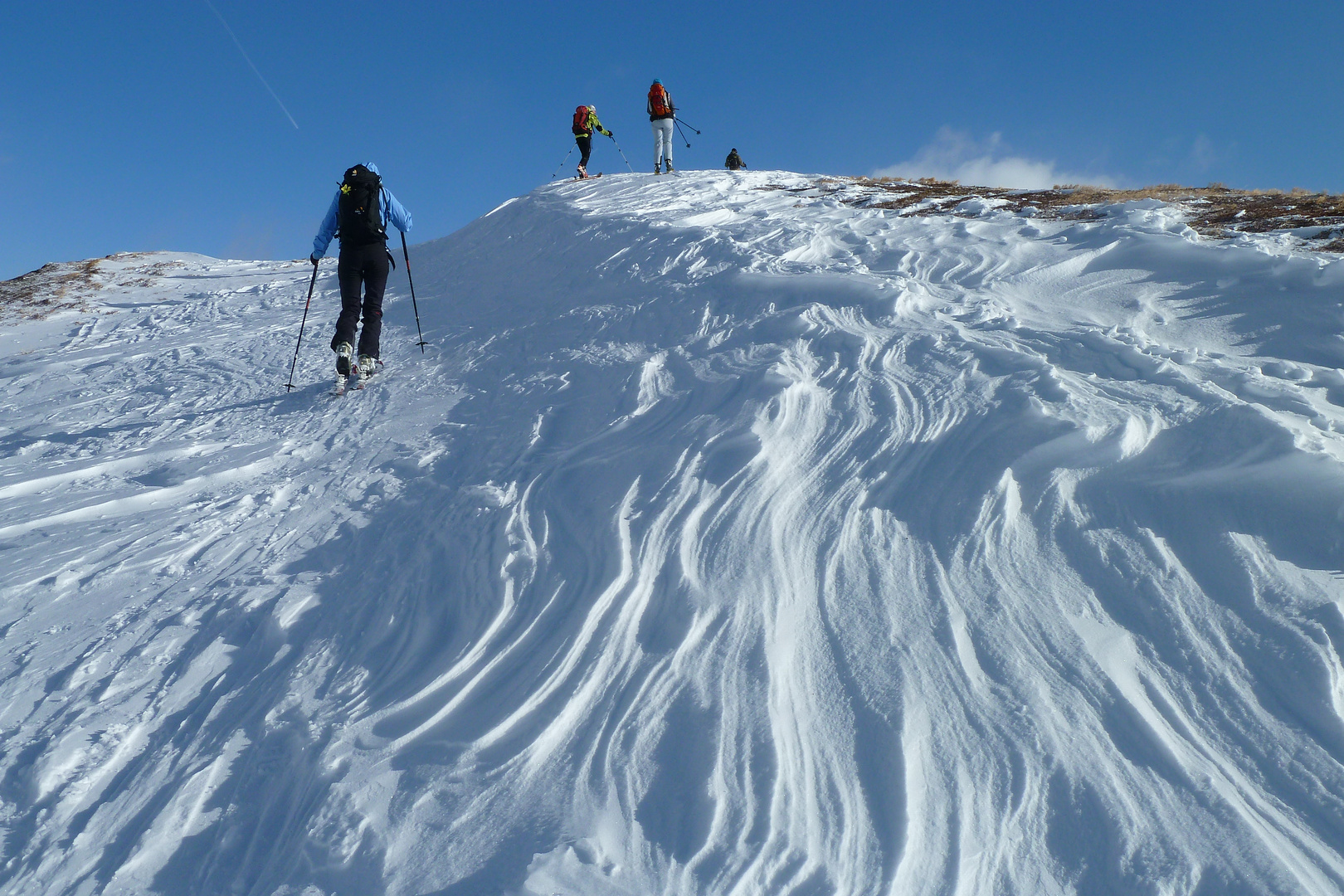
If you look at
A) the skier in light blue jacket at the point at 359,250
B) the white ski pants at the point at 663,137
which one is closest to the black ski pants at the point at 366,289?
the skier in light blue jacket at the point at 359,250

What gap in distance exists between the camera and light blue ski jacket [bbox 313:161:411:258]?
6527 millimetres

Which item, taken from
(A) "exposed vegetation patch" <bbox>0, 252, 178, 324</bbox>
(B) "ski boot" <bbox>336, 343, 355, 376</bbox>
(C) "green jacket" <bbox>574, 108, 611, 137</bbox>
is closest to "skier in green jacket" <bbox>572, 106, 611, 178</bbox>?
(C) "green jacket" <bbox>574, 108, 611, 137</bbox>

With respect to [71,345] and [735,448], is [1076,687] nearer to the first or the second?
[735,448]

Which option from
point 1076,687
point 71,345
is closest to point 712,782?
point 1076,687

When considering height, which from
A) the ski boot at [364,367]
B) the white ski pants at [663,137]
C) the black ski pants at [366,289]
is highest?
the white ski pants at [663,137]

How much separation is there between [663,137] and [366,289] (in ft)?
32.6

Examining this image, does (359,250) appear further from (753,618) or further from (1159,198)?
(1159,198)

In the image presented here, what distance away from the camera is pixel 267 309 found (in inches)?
423

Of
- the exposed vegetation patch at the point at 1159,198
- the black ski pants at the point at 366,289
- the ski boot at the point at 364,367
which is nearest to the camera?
the exposed vegetation patch at the point at 1159,198

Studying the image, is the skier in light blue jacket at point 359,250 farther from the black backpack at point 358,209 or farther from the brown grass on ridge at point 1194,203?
the brown grass on ridge at point 1194,203

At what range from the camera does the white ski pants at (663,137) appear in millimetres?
14609

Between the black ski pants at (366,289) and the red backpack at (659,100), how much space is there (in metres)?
9.65

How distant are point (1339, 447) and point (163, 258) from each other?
728 inches

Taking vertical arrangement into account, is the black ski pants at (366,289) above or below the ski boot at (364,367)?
above
